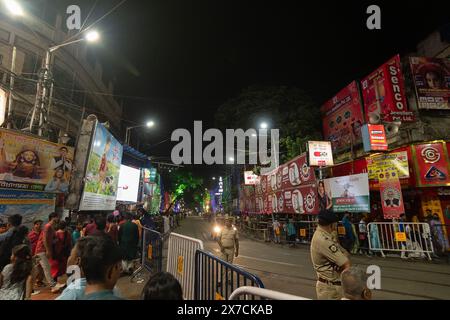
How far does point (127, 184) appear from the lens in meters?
17.3

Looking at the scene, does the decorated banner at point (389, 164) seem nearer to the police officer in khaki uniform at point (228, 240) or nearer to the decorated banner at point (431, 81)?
the decorated banner at point (431, 81)

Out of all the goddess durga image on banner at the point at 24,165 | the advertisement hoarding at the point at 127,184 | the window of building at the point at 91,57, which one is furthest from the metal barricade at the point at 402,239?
the window of building at the point at 91,57

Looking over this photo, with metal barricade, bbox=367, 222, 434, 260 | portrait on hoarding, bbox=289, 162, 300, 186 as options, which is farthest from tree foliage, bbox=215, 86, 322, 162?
metal barricade, bbox=367, 222, 434, 260

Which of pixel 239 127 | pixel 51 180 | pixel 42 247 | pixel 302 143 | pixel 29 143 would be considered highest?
pixel 239 127

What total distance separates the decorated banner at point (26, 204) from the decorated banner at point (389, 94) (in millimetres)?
17383

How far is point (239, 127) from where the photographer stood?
90.5ft

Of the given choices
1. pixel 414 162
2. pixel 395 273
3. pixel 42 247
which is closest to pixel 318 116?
pixel 414 162

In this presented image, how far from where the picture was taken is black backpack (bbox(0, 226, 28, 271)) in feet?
16.1

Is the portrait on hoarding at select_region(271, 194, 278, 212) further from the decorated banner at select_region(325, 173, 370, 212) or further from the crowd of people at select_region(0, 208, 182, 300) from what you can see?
the crowd of people at select_region(0, 208, 182, 300)

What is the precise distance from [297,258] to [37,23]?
22585mm

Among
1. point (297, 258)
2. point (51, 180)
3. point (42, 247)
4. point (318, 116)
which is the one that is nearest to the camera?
point (42, 247)

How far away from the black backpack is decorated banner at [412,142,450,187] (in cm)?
1689
